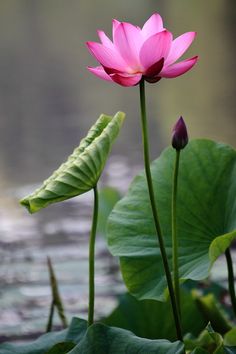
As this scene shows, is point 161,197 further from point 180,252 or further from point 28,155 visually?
point 28,155

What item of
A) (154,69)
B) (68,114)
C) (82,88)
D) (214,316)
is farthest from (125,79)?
(82,88)

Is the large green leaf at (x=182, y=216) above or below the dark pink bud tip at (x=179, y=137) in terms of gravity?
below

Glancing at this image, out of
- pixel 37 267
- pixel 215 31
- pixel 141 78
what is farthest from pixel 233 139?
pixel 215 31

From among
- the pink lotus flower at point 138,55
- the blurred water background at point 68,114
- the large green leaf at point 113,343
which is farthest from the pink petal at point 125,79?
the blurred water background at point 68,114

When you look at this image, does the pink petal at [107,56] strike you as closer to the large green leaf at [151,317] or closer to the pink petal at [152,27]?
the pink petal at [152,27]

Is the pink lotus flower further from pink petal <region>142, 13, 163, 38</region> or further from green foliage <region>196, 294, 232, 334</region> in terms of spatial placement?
green foliage <region>196, 294, 232, 334</region>

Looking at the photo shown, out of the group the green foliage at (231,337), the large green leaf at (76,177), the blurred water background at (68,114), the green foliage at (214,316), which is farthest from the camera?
the blurred water background at (68,114)

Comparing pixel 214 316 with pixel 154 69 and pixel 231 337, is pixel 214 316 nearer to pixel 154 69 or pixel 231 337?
pixel 231 337
